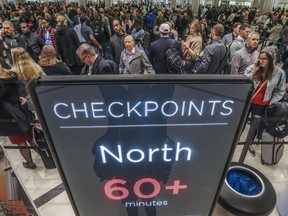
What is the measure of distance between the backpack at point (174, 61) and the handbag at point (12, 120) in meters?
2.36

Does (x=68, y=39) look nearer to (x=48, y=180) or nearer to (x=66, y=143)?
(x=48, y=180)

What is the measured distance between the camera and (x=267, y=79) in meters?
3.04

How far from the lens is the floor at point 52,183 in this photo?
265 cm

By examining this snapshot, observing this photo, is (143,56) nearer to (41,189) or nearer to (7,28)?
(41,189)

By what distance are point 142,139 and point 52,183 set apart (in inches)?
104

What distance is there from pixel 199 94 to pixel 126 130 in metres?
0.31

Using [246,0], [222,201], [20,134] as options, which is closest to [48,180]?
[20,134]

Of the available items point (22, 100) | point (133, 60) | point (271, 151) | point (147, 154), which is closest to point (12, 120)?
point (22, 100)

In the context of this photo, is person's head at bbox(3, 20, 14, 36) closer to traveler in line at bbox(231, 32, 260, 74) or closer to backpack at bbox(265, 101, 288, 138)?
traveler in line at bbox(231, 32, 260, 74)

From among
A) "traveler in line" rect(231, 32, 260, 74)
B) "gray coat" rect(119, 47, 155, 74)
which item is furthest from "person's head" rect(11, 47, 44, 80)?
"traveler in line" rect(231, 32, 260, 74)

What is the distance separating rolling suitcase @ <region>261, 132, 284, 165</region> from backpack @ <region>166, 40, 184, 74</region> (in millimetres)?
1665

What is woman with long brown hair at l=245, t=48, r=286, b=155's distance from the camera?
292 centimetres

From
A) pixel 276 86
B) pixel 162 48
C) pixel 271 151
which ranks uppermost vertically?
pixel 162 48

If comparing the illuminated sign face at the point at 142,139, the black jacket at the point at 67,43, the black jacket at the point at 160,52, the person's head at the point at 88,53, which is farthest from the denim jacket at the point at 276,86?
the black jacket at the point at 67,43
